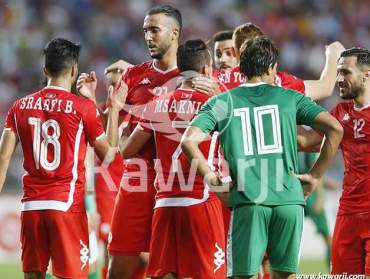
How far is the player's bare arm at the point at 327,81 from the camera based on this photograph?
8258mm

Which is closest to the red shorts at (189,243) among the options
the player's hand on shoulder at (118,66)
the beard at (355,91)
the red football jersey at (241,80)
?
the red football jersey at (241,80)

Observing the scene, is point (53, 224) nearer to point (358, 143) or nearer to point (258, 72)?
point (258, 72)

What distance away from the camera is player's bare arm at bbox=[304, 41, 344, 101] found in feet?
27.1

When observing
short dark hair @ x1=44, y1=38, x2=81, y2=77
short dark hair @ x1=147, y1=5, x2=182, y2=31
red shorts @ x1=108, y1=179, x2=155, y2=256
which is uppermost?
short dark hair @ x1=147, y1=5, x2=182, y2=31

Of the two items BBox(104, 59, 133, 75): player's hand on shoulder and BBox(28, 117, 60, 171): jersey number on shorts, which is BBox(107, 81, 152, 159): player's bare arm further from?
BBox(104, 59, 133, 75): player's hand on shoulder

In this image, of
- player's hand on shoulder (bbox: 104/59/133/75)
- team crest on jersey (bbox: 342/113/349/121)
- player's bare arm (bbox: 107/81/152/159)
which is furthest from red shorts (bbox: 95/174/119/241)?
team crest on jersey (bbox: 342/113/349/121)

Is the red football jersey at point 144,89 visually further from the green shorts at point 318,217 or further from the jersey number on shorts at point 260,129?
the green shorts at point 318,217

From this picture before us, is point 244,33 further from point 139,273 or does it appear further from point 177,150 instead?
point 139,273

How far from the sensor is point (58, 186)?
7152mm

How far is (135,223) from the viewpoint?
317 inches

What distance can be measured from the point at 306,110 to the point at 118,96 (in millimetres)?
2134

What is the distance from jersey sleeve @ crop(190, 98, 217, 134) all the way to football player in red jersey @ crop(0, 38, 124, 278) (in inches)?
42.5

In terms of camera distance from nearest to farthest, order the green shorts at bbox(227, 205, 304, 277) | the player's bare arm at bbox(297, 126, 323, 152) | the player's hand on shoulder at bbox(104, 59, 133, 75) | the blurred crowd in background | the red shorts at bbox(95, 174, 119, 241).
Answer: the green shorts at bbox(227, 205, 304, 277), the player's bare arm at bbox(297, 126, 323, 152), the player's hand on shoulder at bbox(104, 59, 133, 75), the red shorts at bbox(95, 174, 119, 241), the blurred crowd in background

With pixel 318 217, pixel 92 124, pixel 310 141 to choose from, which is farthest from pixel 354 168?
pixel 318 217
